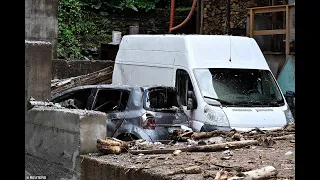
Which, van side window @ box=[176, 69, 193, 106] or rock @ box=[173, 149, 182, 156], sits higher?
van side window @ box=[176, 69, 193, 106]

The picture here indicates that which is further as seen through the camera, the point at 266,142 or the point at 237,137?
the point at 237,137

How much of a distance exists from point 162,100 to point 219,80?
5.12ft

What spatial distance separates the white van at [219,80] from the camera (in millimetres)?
10406

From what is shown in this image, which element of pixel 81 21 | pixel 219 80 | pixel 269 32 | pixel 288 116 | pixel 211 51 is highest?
pixel 81 21

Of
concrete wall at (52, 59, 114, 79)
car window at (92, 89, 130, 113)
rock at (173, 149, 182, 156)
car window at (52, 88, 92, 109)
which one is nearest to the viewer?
rock at (173, 149, 182, 156)

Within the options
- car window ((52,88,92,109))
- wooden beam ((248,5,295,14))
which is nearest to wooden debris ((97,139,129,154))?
car window ((52,88,92,109))

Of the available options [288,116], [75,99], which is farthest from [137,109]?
[288,116]

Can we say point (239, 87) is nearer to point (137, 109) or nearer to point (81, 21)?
point (137, 109)

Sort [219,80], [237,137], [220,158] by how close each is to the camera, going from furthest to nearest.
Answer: [219,80], [237,137], [220,158]

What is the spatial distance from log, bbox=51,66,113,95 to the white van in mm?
3774

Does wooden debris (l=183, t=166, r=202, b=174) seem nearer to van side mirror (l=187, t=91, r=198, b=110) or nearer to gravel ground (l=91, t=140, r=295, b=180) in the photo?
gravel ground (l=91, t=140, r=295, b=180)

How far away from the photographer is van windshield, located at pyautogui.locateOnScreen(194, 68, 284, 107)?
10.8m

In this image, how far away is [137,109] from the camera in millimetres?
9836

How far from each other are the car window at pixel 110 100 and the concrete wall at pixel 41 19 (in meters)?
7.03
